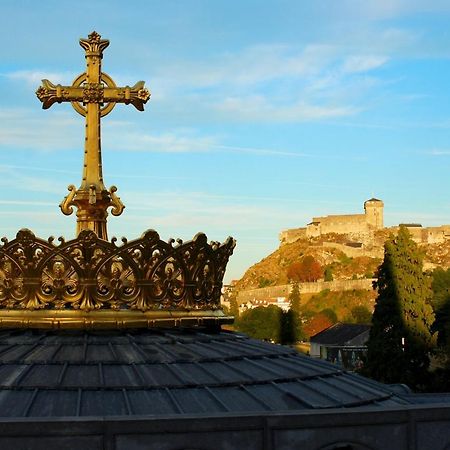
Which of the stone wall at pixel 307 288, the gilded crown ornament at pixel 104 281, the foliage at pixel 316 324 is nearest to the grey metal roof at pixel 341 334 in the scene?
the foliage at pixel 316 324

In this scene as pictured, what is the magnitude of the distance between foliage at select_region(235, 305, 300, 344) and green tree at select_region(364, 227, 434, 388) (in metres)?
51.0

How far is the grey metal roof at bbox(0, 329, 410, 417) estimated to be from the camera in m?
7.94

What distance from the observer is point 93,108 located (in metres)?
10.4

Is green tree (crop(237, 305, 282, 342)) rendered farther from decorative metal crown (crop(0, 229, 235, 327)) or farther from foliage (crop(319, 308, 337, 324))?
decorative metal crown (crop(0, 229, 235, 327))

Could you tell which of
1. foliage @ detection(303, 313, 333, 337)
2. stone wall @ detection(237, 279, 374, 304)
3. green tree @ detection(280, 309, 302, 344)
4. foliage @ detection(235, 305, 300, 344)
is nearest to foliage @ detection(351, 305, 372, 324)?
foliage @ detection(303, 313, 333, 337)

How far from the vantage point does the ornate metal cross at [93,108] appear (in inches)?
395

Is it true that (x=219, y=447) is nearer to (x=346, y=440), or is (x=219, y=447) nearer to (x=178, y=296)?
(x=346, y=440)

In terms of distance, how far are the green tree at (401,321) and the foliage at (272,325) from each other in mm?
50991

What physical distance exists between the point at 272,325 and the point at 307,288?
7375cm

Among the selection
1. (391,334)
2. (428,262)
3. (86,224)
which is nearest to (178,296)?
(86,224)

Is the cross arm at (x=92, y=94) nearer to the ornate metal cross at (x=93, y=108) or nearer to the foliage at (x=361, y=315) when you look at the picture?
the ornate metal cross at (x=93, y=108)

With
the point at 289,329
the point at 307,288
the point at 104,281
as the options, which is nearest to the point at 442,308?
the point at 289,329

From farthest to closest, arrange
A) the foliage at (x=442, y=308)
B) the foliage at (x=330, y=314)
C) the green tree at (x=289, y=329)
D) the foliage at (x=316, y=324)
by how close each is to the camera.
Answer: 1. the foliage at (x=330, y=314)
2. the foliage at (x=316, y=324)
3. the green tree at (x=289, y=329)
4. the foliage at (x=442, y=308)

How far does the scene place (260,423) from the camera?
755 cm
